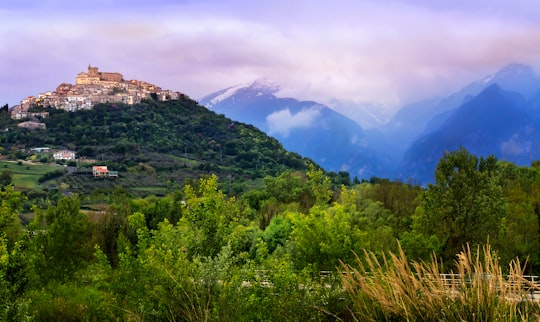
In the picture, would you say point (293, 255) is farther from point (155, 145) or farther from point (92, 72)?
point (92, 72)

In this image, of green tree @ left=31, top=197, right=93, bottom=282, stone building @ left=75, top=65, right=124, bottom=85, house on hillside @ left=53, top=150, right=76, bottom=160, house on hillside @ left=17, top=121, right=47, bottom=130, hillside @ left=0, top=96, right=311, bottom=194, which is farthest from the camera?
stone building @ left=75, top=65, right=124, bottom=85

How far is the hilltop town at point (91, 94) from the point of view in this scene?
522 ft

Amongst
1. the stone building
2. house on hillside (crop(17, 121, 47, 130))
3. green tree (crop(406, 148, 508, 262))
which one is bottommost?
green tree (crop(406, 148, 508, 262))

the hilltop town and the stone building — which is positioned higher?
the stone building

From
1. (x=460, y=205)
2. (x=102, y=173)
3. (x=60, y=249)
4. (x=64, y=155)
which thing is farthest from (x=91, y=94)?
(x=460, y=205)

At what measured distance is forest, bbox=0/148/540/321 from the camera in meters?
5.79

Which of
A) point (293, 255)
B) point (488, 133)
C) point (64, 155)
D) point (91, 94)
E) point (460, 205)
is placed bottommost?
point (293, 255)

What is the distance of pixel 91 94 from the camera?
6762 inches

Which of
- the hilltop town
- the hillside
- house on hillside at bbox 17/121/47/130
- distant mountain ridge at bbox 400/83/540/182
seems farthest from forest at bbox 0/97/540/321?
distant mountain ridge at bbox 400/83/540/182

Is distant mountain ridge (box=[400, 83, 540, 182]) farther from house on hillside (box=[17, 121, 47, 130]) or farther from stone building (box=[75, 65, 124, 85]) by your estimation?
stone building (box=[75, 65, 124, 85])

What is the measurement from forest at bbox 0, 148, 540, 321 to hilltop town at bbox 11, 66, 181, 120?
130719 millimetres

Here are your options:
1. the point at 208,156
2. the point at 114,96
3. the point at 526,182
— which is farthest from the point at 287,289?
the point at 114,96

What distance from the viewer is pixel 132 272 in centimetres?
1731

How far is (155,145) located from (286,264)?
12515 centimetres
